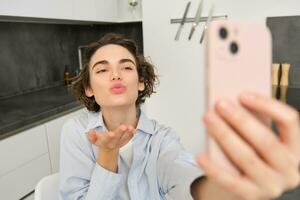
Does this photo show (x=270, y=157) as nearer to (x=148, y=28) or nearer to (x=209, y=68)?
(x=209, y=68)

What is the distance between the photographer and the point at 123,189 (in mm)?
793

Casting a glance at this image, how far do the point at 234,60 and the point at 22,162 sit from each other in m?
1.27

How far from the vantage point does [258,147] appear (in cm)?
27

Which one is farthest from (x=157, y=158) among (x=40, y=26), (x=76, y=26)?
(x=76, y=26)

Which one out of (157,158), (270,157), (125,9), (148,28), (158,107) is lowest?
(158,107)

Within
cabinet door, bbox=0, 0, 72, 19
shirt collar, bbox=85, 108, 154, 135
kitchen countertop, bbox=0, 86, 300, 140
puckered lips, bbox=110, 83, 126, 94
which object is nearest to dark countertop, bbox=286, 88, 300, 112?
kitchen countertop, bbox=0, 86, 300, 140

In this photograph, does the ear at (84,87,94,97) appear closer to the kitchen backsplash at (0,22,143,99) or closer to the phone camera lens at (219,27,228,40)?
the phone camera lens at (219,27,228,40)

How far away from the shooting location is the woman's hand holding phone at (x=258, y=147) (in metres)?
0.27

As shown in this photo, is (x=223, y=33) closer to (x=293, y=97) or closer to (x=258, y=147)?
(x=258, y=147)

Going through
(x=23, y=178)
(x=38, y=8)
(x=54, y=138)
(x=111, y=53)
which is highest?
(x=38, y=8)

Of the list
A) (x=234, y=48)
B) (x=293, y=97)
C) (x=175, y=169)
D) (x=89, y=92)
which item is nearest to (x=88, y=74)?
(x=89, y=92)

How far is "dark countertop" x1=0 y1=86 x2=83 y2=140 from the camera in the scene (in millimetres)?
1249

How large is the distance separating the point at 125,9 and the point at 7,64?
42.8 inches

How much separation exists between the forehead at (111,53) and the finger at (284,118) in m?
0.64
